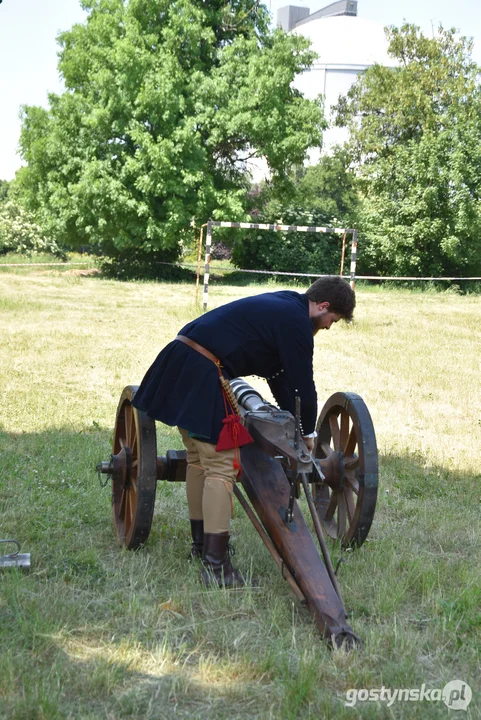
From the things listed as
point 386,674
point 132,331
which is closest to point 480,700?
point 386,674

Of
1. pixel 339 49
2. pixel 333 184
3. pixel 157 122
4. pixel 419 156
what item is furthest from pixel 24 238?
pixel 339 49

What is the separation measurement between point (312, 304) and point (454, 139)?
87.8ft

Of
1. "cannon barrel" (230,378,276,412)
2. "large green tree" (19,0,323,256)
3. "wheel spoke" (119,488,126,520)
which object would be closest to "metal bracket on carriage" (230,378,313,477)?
"cannon barrel" (230,378,276,412)

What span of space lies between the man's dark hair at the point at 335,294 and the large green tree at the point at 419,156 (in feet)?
82.1

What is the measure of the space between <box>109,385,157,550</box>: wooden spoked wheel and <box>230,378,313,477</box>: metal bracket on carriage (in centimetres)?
57

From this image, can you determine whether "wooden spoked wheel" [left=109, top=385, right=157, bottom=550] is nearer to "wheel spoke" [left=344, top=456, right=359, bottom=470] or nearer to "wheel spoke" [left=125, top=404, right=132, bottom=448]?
"wheel spoke" [left=125, top=404, right=132, bottom=448]

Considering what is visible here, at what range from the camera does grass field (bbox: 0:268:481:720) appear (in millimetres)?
2990

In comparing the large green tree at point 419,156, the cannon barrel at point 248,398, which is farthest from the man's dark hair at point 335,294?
the large green tree at point 419,156

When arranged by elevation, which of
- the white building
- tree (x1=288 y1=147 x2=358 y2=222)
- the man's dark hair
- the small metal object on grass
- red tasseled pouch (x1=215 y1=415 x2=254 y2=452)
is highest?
the white building

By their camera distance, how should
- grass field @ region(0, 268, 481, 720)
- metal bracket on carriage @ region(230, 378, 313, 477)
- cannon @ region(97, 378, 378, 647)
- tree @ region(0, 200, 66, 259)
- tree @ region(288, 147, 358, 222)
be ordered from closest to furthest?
grass field @ region(0, 268, 481, 720) → cannon @ region(97, 378, 378, 647) → metal bracket on carriage @ region(230, 378, 313, 477) → tree @ region(288, 147, 358, 222) → tree @ region(0, 200, 66, 259)

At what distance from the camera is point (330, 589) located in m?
3.52

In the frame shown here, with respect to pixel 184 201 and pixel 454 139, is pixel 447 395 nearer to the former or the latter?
pixel 184 201

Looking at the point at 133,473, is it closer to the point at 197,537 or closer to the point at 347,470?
the point at 197,537

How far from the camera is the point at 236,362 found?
4.17 meters
